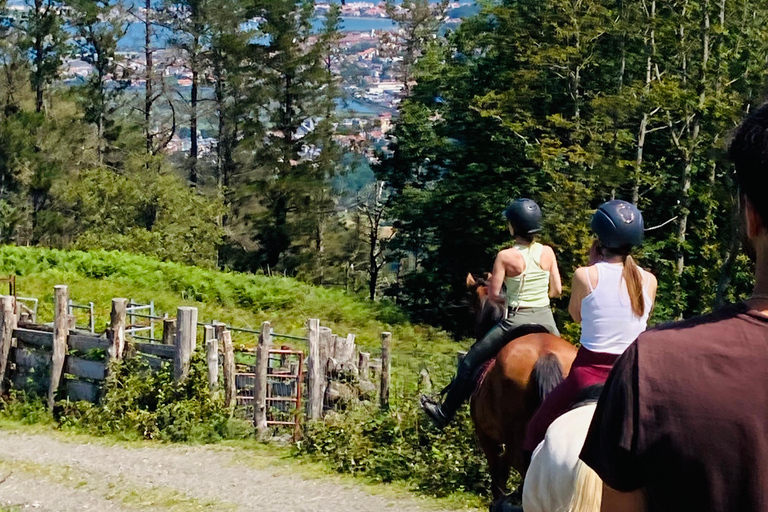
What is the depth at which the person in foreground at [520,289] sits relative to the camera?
26.0ft

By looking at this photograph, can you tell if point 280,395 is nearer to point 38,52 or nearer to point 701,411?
point 701,411

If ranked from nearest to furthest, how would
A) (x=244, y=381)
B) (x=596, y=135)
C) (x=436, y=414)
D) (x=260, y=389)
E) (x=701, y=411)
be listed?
(x=701, y=411), (x=436, y=414), (x=260, y=389), (x=244, y=381), (x=596, y=135)

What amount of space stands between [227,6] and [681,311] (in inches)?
1291

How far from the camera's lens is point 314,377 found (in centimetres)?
Answer: 1320

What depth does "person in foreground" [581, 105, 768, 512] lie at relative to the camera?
1.98 meters

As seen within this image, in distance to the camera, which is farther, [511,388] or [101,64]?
[101,64]

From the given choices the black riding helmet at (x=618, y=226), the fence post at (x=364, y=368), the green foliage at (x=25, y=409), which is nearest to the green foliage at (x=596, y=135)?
the fence post at (x=364, y=368)

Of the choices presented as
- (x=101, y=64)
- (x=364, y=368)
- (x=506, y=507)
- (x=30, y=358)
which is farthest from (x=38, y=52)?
(x=506, y=507)

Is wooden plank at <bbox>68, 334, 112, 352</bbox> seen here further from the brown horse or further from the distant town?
the distant town

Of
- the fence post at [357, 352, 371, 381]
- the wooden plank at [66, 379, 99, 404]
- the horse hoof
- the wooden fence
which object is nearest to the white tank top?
the horse hoof

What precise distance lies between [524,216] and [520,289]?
74 centimetres

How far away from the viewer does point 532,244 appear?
26.1ft

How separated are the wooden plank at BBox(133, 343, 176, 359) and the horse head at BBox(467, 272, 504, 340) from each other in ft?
18.9

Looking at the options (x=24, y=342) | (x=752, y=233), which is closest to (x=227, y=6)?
(x=24, y=342)
